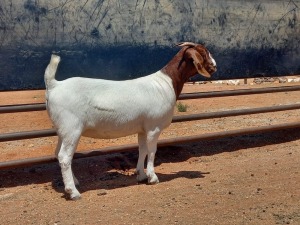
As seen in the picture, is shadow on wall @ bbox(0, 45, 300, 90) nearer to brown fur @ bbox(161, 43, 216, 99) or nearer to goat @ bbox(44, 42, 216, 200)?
goat @ bbox(44, 42, 216, 200)

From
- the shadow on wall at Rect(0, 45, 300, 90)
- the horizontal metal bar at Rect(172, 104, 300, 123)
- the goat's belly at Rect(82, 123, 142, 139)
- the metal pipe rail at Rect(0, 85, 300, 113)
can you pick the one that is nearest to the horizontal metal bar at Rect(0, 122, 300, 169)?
the horizontal metal bar at Rect(172, 104, 300, 123)

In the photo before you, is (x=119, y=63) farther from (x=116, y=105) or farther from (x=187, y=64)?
(x=116, y=105)

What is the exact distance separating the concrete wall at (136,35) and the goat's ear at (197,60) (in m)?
1.40

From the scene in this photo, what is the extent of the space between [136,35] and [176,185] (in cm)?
244

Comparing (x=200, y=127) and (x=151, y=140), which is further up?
(x=151, y=140)

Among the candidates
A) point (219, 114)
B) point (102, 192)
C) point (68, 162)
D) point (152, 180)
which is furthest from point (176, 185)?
point (219, 114)

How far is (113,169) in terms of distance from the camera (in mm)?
7914

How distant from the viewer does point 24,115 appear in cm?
1337

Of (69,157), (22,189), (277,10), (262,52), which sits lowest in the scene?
(22,189)

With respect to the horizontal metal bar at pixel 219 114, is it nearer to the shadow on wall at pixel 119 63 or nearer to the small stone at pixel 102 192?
the shadow on wall at pixel 119 63

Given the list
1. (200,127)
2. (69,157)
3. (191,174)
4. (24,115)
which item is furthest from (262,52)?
(24,115)

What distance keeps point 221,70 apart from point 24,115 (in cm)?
592

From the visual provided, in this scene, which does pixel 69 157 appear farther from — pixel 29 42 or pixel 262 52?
pixel 262 52

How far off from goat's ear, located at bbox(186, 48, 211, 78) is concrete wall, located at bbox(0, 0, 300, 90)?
140 centimetres
